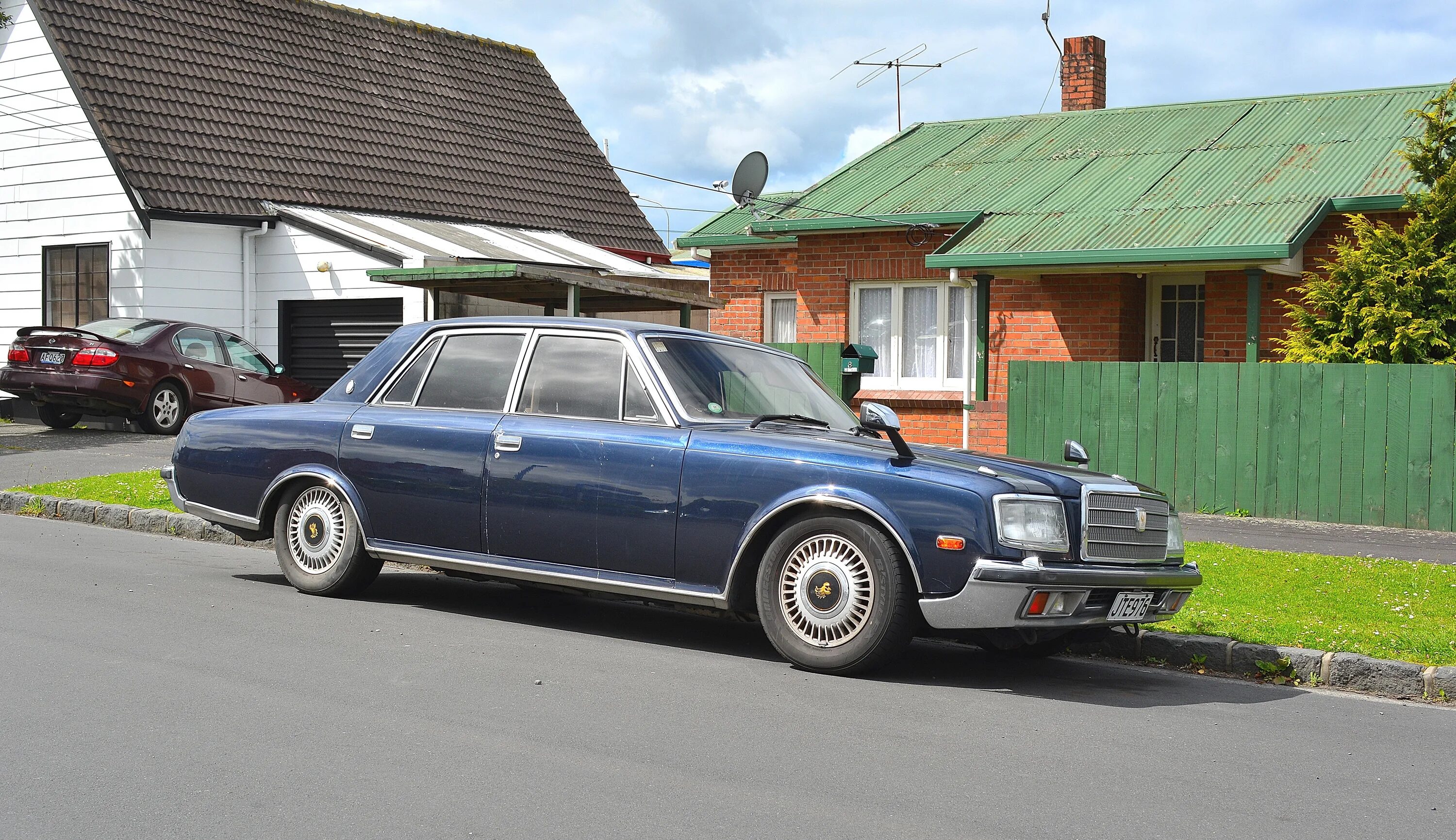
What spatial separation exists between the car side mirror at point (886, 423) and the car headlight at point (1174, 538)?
1398 mm

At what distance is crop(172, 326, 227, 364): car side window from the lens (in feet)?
61.4

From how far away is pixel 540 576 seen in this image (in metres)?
7.40

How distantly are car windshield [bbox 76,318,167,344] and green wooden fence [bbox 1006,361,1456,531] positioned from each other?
433 inches

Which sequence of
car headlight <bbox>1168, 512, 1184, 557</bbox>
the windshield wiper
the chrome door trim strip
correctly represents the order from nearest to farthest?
the chrome door trim strip < car headlight <bbox>1168, 512, 1184, 557</bbox> < the windshield wiper

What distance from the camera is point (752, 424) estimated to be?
7.29 metres

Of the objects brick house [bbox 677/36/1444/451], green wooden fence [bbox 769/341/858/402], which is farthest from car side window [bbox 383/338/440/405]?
brick house [bbox 677/36/1444/451]

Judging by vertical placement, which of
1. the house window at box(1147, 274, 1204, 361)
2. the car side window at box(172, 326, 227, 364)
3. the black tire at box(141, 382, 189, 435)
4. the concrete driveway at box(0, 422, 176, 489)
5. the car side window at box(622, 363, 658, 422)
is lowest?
the concrete driveway at box(0, 422, 176, 489)

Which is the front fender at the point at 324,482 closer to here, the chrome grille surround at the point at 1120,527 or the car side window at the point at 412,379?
the car side window at the point at 412,379

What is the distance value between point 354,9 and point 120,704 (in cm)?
2395

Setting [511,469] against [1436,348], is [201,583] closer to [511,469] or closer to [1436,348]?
[511,469]

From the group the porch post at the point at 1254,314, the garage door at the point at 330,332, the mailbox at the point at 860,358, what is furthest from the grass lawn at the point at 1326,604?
the garage door at the point at 330,332

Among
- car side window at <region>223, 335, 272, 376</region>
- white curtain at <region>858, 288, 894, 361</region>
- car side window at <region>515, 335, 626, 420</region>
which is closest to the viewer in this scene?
car side window at <region>515, 335, 626, 420</region>

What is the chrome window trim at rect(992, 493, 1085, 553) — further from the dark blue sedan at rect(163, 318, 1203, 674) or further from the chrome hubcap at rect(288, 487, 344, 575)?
the chrome hubcap at rect(288, 487, 344, 575)

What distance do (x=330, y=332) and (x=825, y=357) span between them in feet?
29.4
